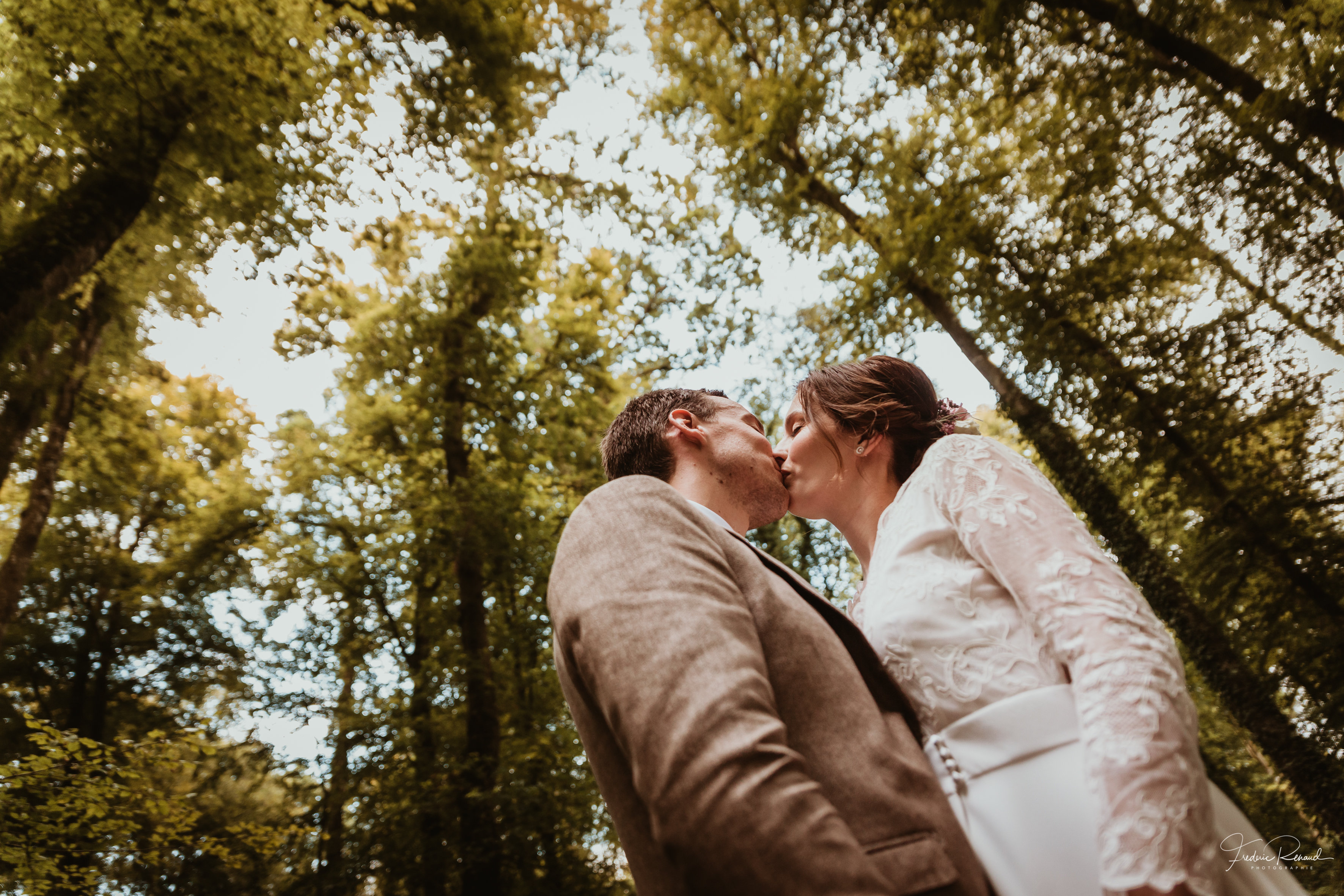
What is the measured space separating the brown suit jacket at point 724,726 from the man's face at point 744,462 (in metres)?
0.78

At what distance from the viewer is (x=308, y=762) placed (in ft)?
34.7

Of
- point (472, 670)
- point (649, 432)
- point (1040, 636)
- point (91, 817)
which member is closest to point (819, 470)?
point (649, 432)

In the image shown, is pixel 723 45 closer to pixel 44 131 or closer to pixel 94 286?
pixel 44 131

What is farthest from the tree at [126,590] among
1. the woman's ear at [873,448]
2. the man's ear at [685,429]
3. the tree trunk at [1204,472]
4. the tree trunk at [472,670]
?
the tree trunk at [1204,472]

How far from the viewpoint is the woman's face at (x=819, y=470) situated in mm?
2414

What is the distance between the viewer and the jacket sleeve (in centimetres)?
87

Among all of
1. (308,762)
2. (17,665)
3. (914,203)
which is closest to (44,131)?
(914,203)

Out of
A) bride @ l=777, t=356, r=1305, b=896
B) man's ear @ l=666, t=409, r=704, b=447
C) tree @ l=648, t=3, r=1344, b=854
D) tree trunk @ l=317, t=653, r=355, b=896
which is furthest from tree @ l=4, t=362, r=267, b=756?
bride @ l=777, t=356, r=1305, b=896

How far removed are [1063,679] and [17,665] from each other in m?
17.0

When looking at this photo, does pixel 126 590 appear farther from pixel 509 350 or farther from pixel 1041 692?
pixel 1041 692

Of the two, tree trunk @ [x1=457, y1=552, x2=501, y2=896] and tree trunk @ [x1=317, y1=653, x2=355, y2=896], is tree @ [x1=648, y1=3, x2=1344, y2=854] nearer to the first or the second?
tree trunk @ [x1=457, y1=552, x2=501, y2=896]

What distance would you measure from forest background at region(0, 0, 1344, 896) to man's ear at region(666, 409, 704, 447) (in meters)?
5.37

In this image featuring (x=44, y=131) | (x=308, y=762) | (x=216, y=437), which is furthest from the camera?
(x=216, y=437)

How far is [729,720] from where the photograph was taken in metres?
0.92
